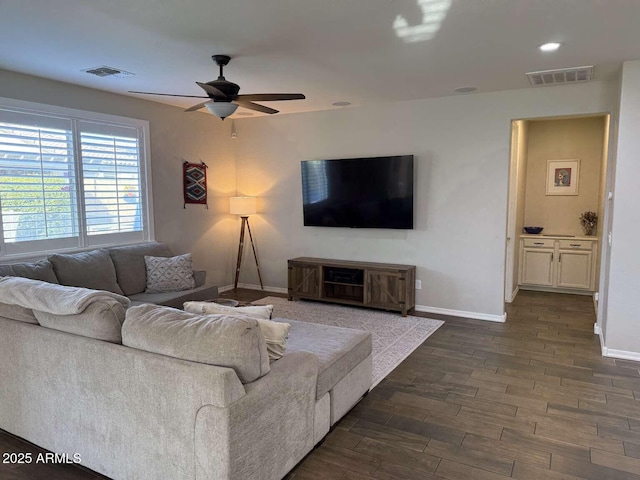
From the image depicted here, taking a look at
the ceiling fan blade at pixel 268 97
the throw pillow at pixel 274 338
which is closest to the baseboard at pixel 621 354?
the throw pillow at pixel 274 338

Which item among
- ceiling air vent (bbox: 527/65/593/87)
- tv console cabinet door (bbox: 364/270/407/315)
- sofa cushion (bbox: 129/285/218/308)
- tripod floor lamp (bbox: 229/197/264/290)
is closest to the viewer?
ceiling air vent (bbox: 527/65/593/87)

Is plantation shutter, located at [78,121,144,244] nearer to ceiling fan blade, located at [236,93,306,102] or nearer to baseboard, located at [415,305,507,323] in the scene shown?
ceiling fan blade, located at [236,93,306,102]

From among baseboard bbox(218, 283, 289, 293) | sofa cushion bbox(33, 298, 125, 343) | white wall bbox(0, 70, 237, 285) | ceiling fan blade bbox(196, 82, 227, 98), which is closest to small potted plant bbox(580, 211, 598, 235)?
baseboard bbox(218, 283, 289, 293)

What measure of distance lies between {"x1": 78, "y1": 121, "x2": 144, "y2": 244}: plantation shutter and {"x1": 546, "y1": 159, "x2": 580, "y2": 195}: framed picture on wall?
5.96 meters

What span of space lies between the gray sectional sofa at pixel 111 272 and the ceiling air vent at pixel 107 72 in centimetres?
177

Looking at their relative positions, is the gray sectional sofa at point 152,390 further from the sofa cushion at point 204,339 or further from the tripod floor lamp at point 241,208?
the tripod floor lamp at point 241,208

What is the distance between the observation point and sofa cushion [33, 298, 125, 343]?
7.02 feet

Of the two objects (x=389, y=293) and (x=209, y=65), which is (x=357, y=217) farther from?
(x=209, y=65)

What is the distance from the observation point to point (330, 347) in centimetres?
279

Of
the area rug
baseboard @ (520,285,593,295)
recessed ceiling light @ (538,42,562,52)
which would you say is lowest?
the area rug

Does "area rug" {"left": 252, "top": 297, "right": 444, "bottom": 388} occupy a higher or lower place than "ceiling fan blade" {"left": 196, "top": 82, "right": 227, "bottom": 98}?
lower

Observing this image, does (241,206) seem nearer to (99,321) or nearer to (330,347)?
(330,347)

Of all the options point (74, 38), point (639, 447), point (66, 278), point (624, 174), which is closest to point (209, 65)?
point (74, 38)

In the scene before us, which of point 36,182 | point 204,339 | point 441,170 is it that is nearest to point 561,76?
point 441,170
